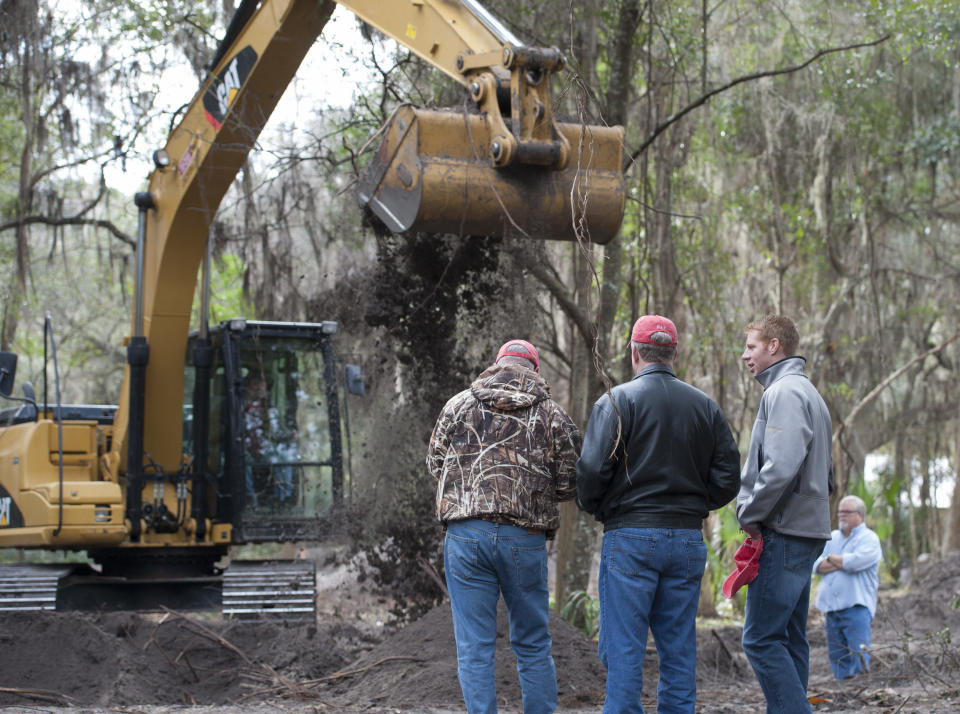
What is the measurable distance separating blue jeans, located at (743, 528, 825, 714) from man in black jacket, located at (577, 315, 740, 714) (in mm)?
314

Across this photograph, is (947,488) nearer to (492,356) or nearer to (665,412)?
(492,356)

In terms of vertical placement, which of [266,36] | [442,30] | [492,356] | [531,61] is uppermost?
[266,36]

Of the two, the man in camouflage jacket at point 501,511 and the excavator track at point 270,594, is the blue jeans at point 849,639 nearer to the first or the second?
the man in camouflage jacket at point 501,511

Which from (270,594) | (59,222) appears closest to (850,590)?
(270,594)

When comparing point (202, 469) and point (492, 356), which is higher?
point (492, 356)

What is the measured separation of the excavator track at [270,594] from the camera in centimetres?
881

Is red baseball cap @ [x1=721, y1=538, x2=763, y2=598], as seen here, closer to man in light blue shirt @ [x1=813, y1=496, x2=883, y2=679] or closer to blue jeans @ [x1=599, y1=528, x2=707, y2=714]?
blue jeans @ [x1=599, y1=528, x2=707, y2=714]

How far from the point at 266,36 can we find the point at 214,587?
522 centimetres

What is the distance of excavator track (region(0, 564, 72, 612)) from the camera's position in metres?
9.21

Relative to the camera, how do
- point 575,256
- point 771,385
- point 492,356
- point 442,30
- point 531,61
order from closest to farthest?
point 771,385
point 531,61
point 442,30
point 492,356
point 575,256

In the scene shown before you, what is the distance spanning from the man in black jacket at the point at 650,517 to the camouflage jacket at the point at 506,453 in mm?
211

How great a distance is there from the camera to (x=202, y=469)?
9.85 meters

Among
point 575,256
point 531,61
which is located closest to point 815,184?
point 575,256

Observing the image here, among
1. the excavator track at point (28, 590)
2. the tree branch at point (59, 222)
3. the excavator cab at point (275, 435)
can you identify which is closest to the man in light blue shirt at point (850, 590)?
the excavator cab at point (275, 435)
